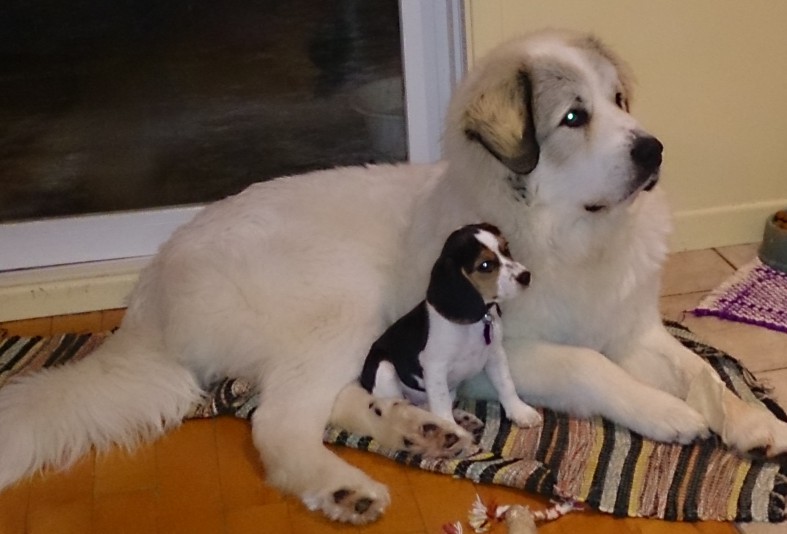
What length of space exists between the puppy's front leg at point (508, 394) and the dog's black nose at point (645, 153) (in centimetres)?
48

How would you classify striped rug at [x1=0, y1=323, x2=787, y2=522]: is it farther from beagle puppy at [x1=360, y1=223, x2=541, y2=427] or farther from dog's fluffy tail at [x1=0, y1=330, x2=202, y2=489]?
dog's fluffy tail at [x1=0, y1=330, x2=202, y2=489]

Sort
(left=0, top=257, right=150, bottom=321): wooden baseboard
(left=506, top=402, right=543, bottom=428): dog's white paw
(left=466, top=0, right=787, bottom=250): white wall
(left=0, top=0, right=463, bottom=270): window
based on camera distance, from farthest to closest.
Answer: (left=0, top=0, right=463, bottom=270): window < (left=0, top=257, right=150, bottom=321): wooden baseboard < (left=466, top=0, right=787, bottom=250): white wall < (left=506, top=402, right=543, bottom=428): dog's white paw

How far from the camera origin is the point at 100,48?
3.03 metres

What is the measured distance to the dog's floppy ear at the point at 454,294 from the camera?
179cm

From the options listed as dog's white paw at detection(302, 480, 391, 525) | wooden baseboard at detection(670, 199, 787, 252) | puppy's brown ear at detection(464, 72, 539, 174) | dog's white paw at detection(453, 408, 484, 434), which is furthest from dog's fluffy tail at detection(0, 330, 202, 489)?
wooden baseboard at detection(670, 199, 787, 252)

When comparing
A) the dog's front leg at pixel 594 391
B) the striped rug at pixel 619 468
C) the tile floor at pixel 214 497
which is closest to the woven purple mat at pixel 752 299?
the tile floor at pixel 214 497

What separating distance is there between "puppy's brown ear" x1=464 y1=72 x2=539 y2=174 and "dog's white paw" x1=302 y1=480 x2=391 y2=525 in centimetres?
69

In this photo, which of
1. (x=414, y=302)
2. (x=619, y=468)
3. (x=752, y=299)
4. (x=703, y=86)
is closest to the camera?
(x=619, y=468)

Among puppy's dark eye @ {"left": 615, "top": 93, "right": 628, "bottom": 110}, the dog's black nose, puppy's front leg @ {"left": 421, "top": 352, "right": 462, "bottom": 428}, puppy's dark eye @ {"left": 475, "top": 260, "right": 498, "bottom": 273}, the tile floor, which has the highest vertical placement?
puppy's dark eye @ {"left": 615, "top": 93, "right": 628, "bottom": 110}

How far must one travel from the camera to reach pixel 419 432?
192 centimetres

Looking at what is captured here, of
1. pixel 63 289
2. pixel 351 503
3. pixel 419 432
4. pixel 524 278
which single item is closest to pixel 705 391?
pixel 524 278

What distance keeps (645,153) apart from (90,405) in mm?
1238

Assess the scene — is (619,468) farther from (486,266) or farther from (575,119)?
(575,119)

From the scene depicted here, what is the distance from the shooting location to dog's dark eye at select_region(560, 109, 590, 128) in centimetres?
183
